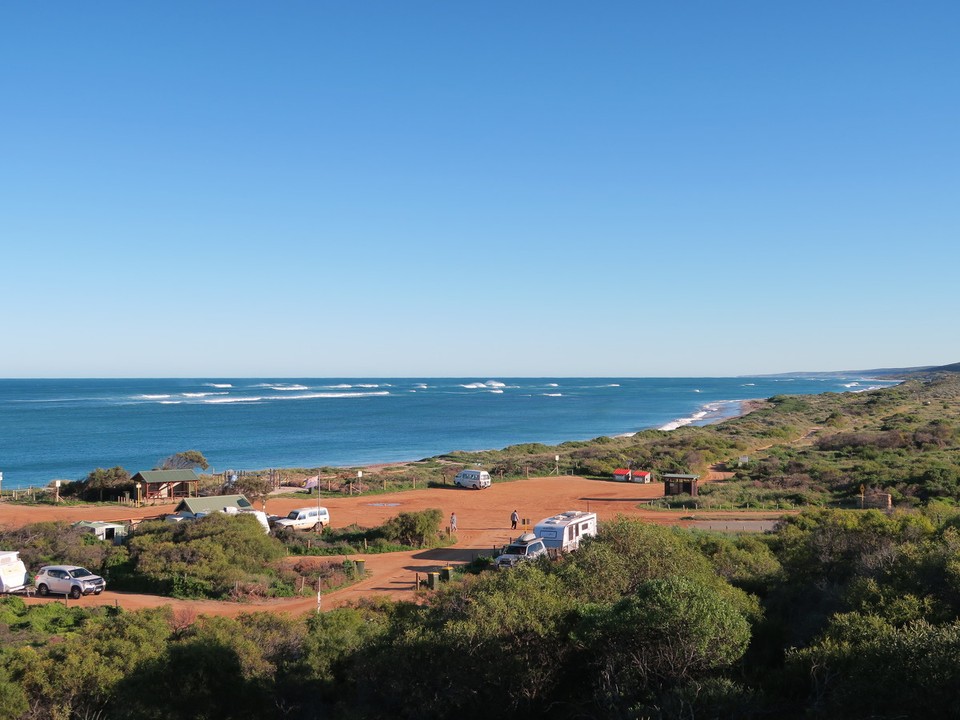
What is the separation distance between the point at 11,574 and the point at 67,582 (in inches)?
70.7

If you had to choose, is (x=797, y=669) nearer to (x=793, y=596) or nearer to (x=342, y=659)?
(x=793, y=596)

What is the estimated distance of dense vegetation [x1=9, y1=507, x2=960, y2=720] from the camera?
913 centimetres

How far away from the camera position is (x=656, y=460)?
5209cm

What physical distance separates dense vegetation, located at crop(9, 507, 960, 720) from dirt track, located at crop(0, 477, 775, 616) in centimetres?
597

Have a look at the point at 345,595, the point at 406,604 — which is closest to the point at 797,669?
the point at 406,604

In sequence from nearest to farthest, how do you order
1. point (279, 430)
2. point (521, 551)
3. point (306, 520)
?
point (521, 551)
point (306, 520)
point (279, 430)

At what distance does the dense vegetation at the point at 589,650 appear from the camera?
9.13m

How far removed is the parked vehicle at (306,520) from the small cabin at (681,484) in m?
17.7

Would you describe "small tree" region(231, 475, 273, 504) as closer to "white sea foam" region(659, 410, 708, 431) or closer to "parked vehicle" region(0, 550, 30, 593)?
"parked vehicle" region(0, 550, 30, 593)

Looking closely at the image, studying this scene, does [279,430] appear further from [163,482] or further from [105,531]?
[105,531]

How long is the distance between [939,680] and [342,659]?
879 centimetres

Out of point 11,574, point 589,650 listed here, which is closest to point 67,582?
point 11,574

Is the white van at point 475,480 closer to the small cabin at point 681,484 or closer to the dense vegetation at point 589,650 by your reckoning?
the small cabin at point 681,484

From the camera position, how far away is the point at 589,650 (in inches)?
Result: 436
